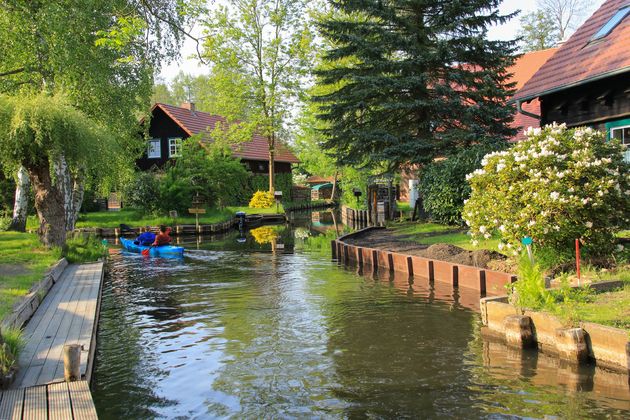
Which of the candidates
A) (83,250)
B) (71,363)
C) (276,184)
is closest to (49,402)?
(71,363)

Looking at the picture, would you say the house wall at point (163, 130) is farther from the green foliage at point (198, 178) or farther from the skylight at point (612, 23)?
the skylight at point (612, 23)

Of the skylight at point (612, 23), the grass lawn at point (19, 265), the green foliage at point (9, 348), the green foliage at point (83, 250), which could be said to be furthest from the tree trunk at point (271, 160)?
the green foliage at point (9, 348)

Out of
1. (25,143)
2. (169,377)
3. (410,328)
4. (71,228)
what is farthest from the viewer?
(71,228)

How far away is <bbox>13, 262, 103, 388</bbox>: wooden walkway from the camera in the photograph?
7203 mm

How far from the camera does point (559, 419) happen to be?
20.7ft

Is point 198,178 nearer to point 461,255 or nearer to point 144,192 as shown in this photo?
point 144,192

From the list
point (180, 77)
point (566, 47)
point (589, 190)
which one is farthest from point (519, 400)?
point (180, 77)

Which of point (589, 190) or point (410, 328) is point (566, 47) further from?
point (410, 328)

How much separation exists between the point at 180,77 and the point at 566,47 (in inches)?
3075

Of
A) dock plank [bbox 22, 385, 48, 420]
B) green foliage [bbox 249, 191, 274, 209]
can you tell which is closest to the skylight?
dock plank [bbox 22, 385, 48, 420]

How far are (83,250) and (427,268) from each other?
1029 centimetres

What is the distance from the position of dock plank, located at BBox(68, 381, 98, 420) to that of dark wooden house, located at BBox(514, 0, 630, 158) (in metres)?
14.5

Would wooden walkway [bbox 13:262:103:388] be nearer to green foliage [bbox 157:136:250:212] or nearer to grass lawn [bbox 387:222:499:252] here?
grass lawn [bbox 387:222:499:252]

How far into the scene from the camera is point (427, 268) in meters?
15.2
